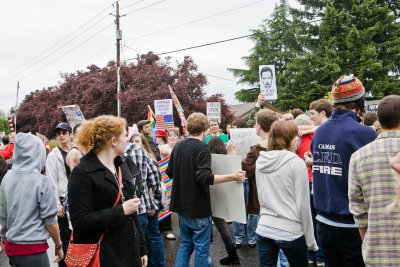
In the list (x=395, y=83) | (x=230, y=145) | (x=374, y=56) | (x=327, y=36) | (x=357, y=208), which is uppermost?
(x=327, y=36)

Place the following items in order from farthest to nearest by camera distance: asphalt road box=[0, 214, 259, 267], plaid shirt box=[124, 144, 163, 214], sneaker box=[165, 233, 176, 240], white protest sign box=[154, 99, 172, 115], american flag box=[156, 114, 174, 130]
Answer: american flag box=[156, 114, 174, 130], white protest sign box=[154, 99, 172, 115], sneaker box=[165, 233, 176, 240], asphalt road box=[0, 214, 259, 267], plaid shirt box=[124, 144, 163, 214]

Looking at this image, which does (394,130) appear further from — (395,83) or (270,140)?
(395,83)

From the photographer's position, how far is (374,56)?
2923 centimetres

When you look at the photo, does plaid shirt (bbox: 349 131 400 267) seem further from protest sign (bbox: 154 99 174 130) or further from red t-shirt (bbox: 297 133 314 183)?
protest sign (bbox: 154 99 174 130)

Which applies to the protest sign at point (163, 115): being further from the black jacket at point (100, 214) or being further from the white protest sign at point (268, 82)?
the black jacket at point (100, 214)

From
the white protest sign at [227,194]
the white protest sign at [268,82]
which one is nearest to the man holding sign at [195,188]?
the white protest sign at [227,194]

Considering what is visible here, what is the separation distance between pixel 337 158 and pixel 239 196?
1.36 metres

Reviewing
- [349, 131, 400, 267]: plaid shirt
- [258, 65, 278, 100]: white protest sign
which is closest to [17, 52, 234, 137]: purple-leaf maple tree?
[258, 65, 278, 100]: white protest sign

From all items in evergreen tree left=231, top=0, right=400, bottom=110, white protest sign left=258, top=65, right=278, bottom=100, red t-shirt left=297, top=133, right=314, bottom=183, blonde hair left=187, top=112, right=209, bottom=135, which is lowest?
red t-shirt left=297, top=133, right=314, bottom=183

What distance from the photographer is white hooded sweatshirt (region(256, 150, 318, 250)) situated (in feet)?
10.1

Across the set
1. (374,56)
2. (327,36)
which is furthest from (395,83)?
(327,36)

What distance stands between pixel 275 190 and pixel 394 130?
46.8 inches

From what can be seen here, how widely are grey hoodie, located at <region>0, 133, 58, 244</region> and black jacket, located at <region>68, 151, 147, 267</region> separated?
892 millimetres

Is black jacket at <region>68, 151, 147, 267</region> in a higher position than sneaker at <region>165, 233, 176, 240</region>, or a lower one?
higher
